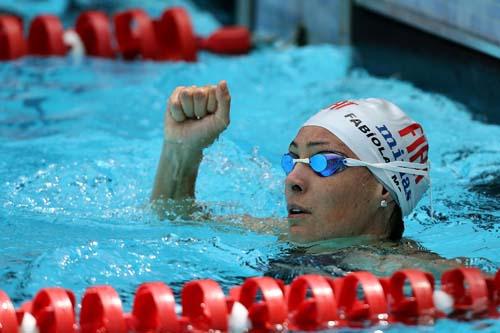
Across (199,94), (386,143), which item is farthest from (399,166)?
(199,94)

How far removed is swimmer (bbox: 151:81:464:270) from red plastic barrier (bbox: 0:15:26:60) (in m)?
4.13

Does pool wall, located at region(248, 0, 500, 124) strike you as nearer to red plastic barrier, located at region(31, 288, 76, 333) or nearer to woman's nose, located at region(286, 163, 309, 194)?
woman's nose, located at region(286, 163, 309, 194)

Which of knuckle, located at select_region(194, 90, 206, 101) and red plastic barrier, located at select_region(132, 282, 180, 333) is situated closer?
red plastic barrier, located at select_region(132, 282, 180, 333)

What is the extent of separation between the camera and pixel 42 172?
16.5 ft

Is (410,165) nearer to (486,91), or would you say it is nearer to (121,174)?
(121,174)

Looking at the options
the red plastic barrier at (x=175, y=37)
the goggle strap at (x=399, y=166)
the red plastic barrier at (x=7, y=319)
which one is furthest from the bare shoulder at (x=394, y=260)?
the red plastic barrier at (x=175, y=37)

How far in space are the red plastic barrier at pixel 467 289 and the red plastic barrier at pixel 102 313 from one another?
972 mm

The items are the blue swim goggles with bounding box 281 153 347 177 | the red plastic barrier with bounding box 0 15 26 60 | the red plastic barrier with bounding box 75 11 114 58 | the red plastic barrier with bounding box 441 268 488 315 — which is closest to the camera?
the red plastic barrier with bounding box 441 268 488 315

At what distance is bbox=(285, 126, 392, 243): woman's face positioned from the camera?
348cm

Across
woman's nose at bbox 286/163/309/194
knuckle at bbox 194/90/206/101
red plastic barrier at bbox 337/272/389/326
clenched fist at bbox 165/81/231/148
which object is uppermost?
knuckle at bbox 194/90/206/101

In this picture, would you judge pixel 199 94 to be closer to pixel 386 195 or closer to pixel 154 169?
pixel 386 195

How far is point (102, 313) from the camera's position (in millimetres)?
2895

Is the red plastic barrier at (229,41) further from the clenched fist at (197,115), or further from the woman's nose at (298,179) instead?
the woman's nose at (298,179)

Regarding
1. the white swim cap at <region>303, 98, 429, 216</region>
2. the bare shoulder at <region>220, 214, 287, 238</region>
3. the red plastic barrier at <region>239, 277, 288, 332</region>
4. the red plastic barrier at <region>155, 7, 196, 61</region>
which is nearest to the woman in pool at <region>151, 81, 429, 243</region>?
the white swim cap at <region>303, 98, 429, 216</region>
